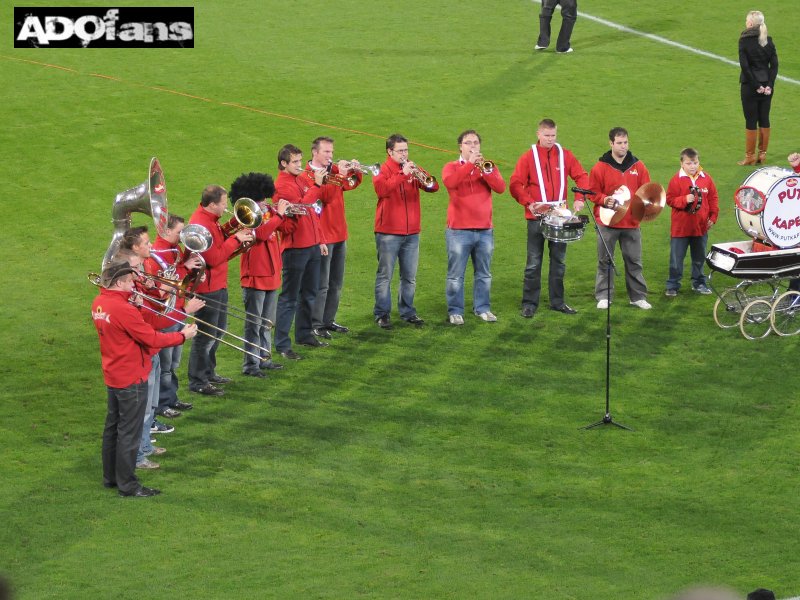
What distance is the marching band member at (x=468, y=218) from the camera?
48.2 ft

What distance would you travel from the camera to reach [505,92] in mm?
23000

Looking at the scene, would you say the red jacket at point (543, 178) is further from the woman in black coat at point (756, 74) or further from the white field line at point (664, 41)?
the white field line at point (664, 41)

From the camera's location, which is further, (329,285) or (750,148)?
(750,148)

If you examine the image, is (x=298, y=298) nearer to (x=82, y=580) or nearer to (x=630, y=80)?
(x=82, y=580)

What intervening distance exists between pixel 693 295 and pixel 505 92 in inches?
314

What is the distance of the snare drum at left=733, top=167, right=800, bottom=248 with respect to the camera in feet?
46.8

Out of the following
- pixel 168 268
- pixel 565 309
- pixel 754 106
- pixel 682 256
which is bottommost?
pixel 565 309

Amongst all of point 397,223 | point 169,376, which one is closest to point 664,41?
point 397,223

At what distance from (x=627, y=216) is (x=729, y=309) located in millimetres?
1496

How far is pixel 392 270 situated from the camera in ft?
48.7

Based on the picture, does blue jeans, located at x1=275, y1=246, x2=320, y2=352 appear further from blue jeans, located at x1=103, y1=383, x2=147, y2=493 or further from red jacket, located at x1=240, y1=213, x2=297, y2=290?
blue jeans, located at x1=103, y1=383, x2=147, y2=493

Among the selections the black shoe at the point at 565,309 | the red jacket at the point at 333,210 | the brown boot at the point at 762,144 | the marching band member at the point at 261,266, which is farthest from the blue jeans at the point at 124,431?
the brown boot at the point at 762,144

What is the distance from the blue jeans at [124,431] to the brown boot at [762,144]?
40.0ft

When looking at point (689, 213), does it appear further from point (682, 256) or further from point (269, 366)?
point (269, 366)
